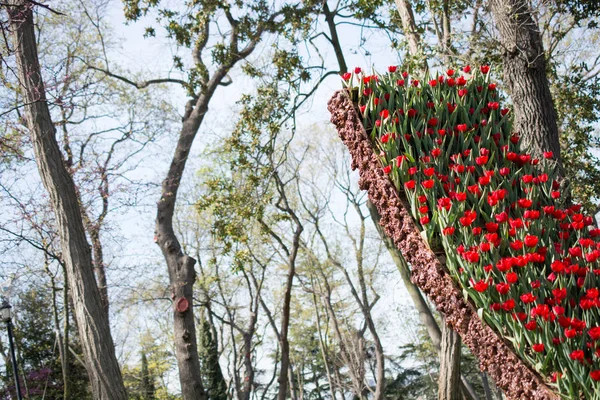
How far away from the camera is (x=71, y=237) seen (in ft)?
20.5

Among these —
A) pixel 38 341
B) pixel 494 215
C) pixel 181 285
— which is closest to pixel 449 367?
pixel 494 215

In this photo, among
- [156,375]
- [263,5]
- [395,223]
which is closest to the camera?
[395,223]

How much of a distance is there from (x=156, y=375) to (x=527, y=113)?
18.6 metres

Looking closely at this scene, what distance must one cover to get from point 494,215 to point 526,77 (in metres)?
2.21

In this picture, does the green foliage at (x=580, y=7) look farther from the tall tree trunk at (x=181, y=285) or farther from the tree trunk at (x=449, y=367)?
the tall tree trunk at (x=181, y=285)

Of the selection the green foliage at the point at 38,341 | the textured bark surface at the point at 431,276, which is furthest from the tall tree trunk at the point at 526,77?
the green foliage at the point at 38,341

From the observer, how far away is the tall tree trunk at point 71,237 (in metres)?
6.05

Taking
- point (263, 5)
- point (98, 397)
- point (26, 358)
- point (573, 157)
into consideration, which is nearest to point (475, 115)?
point (98, 397)

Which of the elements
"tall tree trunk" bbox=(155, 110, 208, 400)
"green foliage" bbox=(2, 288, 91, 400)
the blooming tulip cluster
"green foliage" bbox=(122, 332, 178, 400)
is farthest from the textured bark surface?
"green foliage" bbox=(122, 332, 178, 400)

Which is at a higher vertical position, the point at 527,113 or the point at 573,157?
the point at 573,157

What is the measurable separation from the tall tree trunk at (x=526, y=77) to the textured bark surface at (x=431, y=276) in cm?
162

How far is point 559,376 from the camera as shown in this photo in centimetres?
285

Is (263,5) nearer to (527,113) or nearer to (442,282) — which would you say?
(527,113)

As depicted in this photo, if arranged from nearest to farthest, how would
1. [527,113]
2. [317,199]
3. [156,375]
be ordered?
1. [527,113]
2. [317,199]
3. [156,375]
